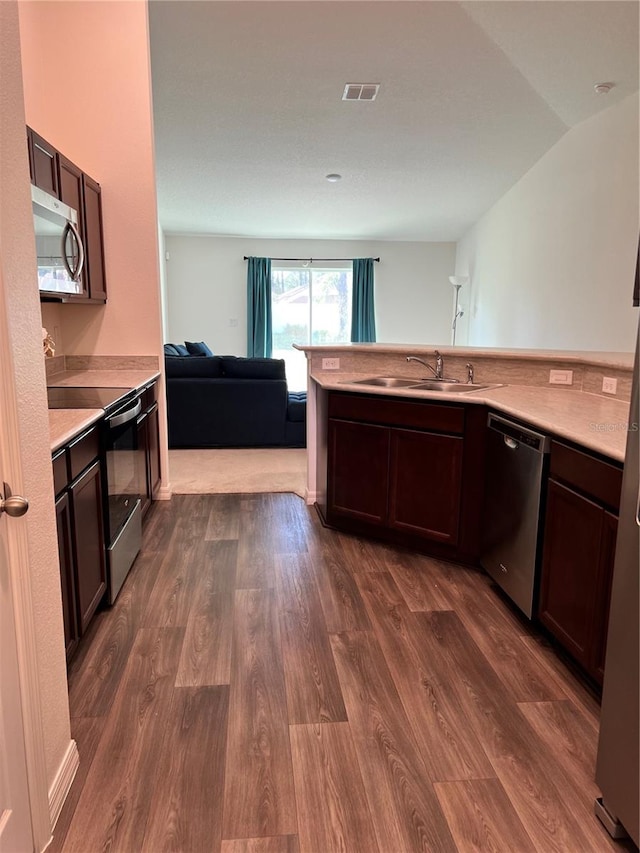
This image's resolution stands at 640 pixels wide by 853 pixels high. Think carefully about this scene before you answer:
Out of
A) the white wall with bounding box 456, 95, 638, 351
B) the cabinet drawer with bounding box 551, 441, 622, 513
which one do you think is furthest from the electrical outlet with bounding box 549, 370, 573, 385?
the white wall with bounding box 456, 95, 638, 351

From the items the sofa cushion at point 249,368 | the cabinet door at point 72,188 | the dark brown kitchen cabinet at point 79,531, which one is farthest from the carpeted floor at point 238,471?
the dark brown kitchen cabinet at point 79,531

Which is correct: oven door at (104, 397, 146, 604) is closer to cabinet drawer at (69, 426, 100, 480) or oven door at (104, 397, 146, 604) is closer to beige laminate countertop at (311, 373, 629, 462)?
cabinet drawer at (69, 426, 100, 480)

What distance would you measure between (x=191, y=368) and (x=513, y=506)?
12.2 feet

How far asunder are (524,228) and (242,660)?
6.37 m

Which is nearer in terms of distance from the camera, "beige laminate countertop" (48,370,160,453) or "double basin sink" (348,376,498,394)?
"beige laminate countertop" (48,370,160,453)

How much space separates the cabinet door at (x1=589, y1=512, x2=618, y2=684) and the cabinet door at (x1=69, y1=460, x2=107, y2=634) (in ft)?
5.68

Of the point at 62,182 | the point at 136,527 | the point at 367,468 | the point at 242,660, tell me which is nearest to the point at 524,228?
the point at 367,468

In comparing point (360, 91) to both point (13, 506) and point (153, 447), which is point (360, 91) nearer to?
point (153, 447)

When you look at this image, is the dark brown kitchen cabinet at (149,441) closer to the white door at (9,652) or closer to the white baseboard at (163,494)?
the white baseboard at (163,494)

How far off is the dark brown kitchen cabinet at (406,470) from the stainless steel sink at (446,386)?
392mm

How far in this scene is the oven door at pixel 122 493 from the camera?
7.84 feet

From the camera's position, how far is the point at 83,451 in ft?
6.68

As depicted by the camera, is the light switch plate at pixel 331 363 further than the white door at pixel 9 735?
Yes

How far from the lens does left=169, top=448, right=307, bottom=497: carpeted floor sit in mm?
4211
